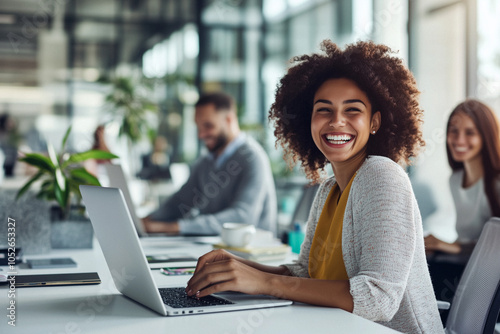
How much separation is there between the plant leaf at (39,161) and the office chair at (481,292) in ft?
5.17

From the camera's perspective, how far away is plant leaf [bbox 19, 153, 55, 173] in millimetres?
2291

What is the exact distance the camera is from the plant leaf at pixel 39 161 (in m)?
2.29

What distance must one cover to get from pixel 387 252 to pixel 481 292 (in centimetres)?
49

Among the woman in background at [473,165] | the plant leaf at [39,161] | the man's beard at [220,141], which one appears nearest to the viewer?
the plant leaf at [39,161]

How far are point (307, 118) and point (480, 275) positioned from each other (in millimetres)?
768

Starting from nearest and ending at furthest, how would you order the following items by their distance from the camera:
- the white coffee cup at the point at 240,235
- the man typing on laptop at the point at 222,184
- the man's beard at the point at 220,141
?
the white coffee cup at the point at 240,235 → the man typing on laptop at the point at 222,184 → the man's beard at the point at 220,141

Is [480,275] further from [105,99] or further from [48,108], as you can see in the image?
[48,108]

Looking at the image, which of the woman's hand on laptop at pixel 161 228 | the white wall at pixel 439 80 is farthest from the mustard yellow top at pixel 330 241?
the white wall at pixel 439 80

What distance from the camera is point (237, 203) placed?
11.2ft

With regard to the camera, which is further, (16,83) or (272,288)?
(16,83)

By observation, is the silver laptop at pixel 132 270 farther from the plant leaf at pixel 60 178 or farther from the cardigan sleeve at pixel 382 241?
the plant leaf at pixel 60 178

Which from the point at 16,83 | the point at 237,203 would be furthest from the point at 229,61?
the point at 237,203

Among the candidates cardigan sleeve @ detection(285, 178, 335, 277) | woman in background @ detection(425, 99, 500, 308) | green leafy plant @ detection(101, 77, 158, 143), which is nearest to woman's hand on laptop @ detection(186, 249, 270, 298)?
cardigan sleeve @ detection(285, 178, 335, 277)

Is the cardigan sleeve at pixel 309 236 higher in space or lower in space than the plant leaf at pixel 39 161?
lower
